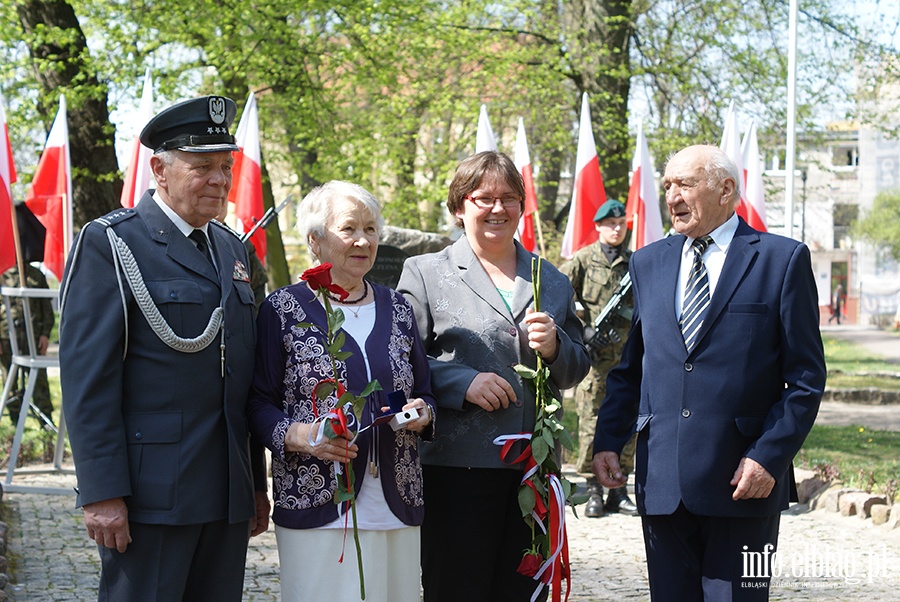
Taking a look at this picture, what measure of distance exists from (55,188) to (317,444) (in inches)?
261

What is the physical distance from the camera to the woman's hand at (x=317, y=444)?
3.23 m

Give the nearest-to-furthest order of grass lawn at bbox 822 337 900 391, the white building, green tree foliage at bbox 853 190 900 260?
grass lawn at bbox 822 337 900 391, green tree foliage at bbox 853 190 900 260, the white building

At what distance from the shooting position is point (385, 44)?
51.4 feet

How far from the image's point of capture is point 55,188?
9039 mm

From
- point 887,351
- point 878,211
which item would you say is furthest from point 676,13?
point 878,211

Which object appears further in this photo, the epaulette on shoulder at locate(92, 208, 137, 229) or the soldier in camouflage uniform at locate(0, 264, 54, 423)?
the soldier in camouflage uniform at locate(0, 264, 54, 423)

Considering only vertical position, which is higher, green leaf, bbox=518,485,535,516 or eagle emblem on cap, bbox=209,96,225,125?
eagle emblem on cap, bbox=209,96,225,125

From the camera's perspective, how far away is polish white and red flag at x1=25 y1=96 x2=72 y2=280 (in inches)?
351

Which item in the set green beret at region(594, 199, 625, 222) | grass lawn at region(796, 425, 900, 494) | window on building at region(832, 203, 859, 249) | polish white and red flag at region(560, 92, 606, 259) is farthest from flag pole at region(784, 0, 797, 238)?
window on building at region(832, 203, 859, 249)

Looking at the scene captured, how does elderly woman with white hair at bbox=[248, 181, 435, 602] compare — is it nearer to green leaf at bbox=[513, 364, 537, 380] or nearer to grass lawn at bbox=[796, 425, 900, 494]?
green leaf at bbox=[513, 364, 537, 380]

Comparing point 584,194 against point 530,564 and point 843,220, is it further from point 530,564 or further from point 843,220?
point 843,220

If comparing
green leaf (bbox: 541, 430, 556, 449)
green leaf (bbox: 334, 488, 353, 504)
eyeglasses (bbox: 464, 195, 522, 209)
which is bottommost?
green leaf (bbox: 334, 488, 353, 504)

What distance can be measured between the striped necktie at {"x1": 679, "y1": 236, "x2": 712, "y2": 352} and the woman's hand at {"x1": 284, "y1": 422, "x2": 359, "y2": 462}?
46.7 inches

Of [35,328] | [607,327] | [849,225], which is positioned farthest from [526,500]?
[849,225]
